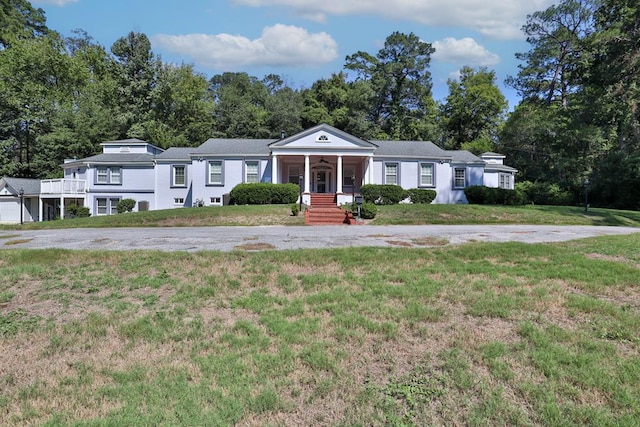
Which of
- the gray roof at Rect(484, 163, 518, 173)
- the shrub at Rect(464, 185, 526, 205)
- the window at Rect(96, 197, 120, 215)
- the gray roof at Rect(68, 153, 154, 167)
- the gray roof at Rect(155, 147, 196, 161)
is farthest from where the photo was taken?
the gray roof at Rect(484, 163, 518, 173)

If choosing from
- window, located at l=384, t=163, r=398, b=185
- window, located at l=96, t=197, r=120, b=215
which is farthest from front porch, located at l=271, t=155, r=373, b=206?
window, located at l=96, t=197, r=120, b=215

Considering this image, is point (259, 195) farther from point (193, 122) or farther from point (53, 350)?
point (193, 122)

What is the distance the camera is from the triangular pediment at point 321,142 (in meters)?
23.8

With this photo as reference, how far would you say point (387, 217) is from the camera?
1819cm

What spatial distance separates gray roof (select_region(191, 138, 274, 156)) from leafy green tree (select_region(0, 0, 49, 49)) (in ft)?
89.3

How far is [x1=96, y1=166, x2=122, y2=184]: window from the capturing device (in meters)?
26.3

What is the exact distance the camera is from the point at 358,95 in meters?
39.1

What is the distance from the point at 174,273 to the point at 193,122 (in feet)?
119

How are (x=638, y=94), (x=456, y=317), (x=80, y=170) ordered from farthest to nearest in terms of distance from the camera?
(x=80, y=170), (x=638, y=94), (x=456, y=317)

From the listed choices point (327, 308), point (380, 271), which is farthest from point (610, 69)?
point (327, 308)

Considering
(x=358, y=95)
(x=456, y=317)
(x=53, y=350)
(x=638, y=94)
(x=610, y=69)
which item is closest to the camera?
(x=53, y=350)

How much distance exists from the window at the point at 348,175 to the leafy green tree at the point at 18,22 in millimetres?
35476

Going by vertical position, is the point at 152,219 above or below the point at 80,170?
below

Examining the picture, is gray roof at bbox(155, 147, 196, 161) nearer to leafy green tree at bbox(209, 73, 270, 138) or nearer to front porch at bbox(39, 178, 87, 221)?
front porch at bbox(39, 178, 87, 221)
